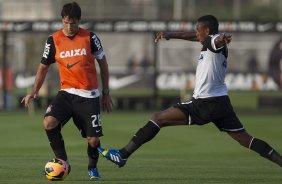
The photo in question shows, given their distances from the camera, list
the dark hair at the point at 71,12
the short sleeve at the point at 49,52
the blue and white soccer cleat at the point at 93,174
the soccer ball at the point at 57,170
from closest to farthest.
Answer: the dark hair at the point at 71,12
the soccer ball at the point at 57,170
the short sleeve at the point at 49,52
the blue and white soccer cleat at the point at 93,174

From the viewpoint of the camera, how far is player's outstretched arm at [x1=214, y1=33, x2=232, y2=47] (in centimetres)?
1213

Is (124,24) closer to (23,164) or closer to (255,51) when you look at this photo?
(255,51)

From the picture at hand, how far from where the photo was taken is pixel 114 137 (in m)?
23.6

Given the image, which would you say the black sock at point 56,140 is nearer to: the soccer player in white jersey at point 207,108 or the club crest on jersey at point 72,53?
the soccer player in white jersey at point 207,108

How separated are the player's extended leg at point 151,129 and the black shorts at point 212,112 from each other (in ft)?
0.37

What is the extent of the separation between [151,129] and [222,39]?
167 centimetres

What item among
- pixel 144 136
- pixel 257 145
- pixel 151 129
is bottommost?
pixel 257 145

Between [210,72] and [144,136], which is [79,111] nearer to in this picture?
[144,136]

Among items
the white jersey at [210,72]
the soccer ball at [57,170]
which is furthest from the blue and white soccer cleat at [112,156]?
the white jersey at [210,72]

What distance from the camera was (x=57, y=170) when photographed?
12.5 meters

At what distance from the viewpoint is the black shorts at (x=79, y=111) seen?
501 inches

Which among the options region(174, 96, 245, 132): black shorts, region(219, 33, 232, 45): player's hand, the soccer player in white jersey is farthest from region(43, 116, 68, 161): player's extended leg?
region(219, 33, 232, 45): player's hand

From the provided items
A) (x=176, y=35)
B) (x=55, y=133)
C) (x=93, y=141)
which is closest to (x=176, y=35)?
(x=176, y=35)

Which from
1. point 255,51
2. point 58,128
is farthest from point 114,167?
point 255,51
